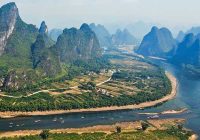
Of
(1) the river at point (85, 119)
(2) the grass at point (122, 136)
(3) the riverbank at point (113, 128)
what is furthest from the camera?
(1) the river at point (85, 119)

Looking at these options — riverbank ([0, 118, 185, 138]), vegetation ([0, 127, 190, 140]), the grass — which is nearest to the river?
riverbank ([0, 118, 185, 138])

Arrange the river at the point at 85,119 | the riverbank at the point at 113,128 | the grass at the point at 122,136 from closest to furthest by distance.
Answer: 1. the grass at the point at 122,136
2. the riverbank at the point at 113,128
3. the river at the point at 85,119

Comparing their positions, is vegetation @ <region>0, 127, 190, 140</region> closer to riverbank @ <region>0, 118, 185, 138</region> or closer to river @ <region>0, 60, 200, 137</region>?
riverbank @ <region>0, 118, 185, 138</region>

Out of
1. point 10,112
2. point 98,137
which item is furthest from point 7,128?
point 98,137

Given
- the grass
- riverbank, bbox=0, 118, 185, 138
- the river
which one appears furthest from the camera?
the river

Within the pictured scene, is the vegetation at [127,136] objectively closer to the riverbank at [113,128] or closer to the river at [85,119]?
the riverbank at [113,128]

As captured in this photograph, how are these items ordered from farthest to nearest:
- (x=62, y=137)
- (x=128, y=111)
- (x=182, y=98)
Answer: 1. (x=182, y=98)
2. (x=128, y=111)
3. (x=62, y=137)

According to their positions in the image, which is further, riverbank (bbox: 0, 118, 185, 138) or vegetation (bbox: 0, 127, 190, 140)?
riverbank (bbox: 0, 118, 185, 138)

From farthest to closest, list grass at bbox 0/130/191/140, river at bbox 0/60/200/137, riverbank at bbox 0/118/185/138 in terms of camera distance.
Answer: river at bbox 0/60/200/137 → riverbank at bbox 0/118/185/138 → grass at bbox 0/130/191/140

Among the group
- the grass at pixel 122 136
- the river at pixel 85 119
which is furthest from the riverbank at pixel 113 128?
the grass at pixel 122 136

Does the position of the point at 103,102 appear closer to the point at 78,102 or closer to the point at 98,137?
the point at 78,102

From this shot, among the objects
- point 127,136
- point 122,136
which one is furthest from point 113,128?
point 127,136
